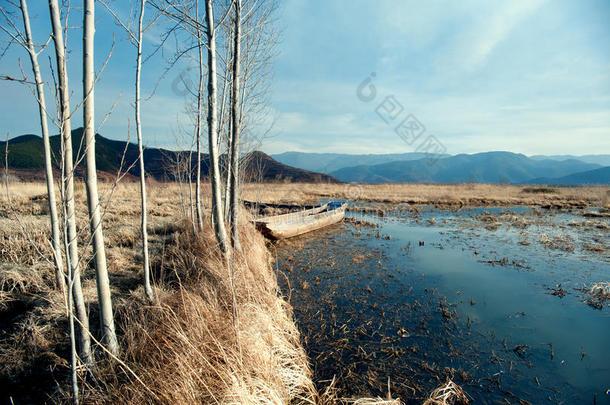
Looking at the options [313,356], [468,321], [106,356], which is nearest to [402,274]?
[468,321]

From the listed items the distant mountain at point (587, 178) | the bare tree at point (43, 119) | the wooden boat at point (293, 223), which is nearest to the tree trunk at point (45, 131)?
the bare tree at point (43, 119)

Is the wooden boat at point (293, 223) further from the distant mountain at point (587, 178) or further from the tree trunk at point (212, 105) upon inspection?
the distant mountain at point (587, 178)

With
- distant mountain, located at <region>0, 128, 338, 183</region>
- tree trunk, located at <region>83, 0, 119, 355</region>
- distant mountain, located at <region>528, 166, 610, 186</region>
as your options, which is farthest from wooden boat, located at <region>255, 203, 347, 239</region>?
distant mountain, located at <region>528, 166, 610, 186</region>

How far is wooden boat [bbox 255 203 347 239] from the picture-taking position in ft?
39.0

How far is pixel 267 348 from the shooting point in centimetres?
346

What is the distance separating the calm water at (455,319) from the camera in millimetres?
4129

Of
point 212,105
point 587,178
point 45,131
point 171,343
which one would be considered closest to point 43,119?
point 45,131

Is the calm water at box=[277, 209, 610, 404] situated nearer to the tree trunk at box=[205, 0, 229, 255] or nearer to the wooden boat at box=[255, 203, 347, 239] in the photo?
the wooden boat at box=[255, 203, 347, 239]

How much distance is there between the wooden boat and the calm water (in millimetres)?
914

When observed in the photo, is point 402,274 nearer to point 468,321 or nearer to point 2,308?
point 468,321

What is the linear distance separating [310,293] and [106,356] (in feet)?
15.5

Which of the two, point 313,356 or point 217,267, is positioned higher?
point 217,267

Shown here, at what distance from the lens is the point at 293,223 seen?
44.8 ft

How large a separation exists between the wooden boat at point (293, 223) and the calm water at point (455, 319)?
91 cm
